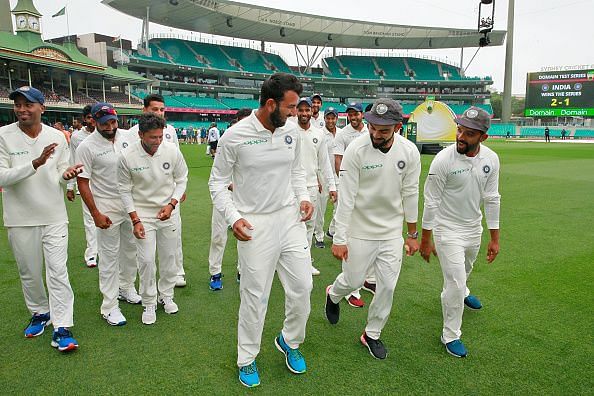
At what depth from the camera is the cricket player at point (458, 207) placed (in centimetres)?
350

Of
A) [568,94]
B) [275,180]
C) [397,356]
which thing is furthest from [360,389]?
[568,94]

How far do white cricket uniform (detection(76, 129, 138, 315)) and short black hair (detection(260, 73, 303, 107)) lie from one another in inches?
84.6

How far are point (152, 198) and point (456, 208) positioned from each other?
9.55 ft

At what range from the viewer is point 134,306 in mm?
4551

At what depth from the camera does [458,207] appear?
3.66 metres

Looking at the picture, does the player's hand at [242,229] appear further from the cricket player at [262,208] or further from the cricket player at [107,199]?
the cricket player at [107,199]

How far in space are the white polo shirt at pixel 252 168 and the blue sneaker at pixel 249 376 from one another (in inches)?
44.6

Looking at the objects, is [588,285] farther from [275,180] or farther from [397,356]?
[275,180]

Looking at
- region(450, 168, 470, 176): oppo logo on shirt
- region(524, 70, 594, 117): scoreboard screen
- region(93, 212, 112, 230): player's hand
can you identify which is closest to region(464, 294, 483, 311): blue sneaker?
region(450, 168, 470, 176): oppo logo on shirt

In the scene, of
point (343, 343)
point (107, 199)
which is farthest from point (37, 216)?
point (343, 343)

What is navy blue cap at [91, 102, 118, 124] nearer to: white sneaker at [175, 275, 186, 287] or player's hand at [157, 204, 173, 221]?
player's hand at [157, 204, 173, 221]

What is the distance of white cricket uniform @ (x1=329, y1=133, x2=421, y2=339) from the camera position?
3441mm

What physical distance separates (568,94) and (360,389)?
51.0 meters

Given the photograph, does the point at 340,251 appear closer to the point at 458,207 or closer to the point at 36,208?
the point at 458,207
